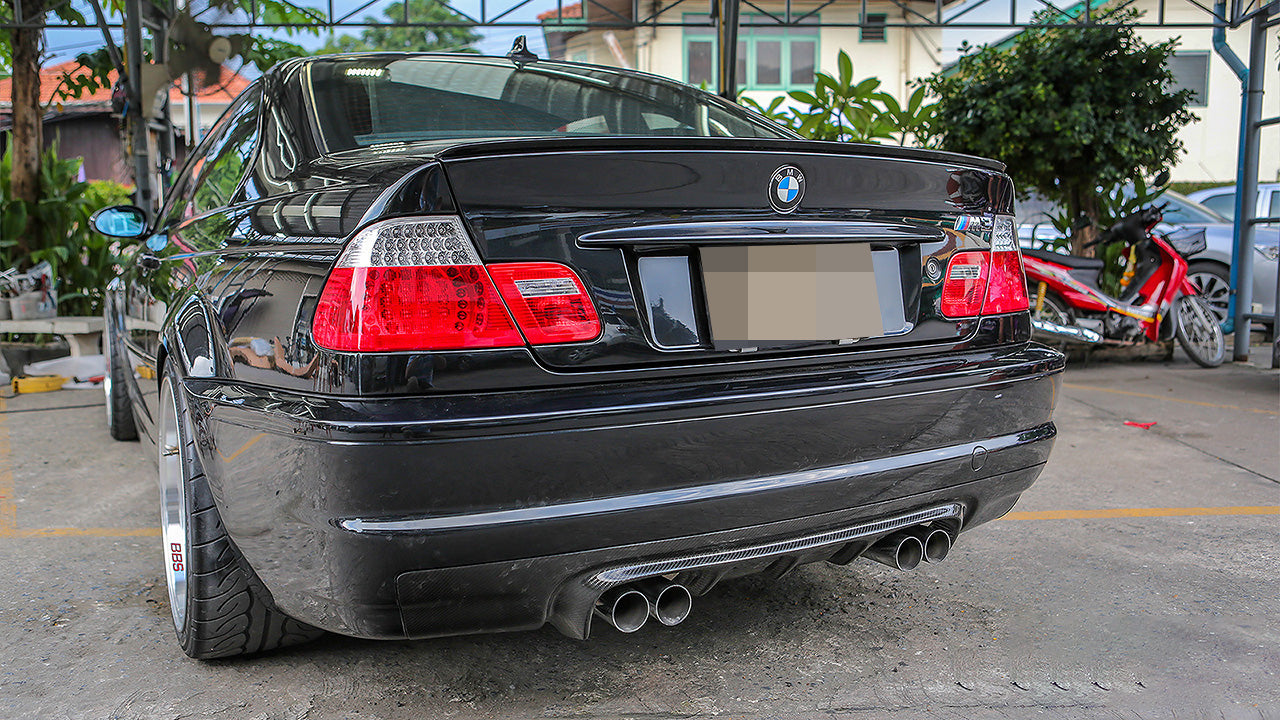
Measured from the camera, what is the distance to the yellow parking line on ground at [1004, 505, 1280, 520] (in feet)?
11.9

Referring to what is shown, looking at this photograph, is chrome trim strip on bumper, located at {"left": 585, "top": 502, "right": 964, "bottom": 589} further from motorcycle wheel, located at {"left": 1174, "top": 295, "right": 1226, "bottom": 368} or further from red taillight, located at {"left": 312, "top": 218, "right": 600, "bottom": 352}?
motorcycle wheel, located at {"left": 1174, "top": 295, "right": 1226, "bottom": 368}

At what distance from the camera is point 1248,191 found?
24.9 ft

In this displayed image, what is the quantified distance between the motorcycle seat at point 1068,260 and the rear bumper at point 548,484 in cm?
556

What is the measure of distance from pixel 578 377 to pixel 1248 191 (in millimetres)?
7447

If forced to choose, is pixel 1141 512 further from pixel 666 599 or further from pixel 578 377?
pixel 578 377

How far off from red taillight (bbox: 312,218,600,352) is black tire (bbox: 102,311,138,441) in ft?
10.4

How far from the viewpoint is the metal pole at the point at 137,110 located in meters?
7.66

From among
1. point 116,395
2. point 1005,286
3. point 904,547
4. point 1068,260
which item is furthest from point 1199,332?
point 116,395

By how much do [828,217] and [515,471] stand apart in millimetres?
833

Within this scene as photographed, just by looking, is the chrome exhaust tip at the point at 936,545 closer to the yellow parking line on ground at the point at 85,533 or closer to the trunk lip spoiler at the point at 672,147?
the trunk lip spoiler at the point at 672,147

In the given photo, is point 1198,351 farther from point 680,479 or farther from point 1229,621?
point 680,479

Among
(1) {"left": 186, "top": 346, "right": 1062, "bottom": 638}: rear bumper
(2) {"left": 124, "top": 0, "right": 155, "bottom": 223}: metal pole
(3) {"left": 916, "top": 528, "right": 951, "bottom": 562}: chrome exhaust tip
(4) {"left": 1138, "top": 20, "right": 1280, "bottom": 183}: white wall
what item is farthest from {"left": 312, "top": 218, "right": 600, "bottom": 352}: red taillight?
(4) {"left": 1138, "top": 20, "right": 1280, "bottom": 183}: white wall

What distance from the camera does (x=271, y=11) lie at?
31.4 feet

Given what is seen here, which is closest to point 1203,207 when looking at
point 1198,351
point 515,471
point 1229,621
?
point 1198,351
